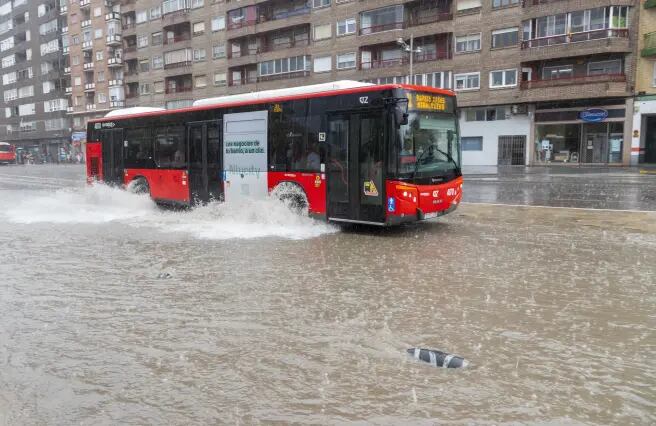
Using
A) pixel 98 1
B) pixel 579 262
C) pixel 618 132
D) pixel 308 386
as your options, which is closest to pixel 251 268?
pixel 308 386

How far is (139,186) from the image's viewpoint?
54.1ft

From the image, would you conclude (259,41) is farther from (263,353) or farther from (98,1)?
(263,353)

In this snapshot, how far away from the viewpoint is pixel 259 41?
2222 inches

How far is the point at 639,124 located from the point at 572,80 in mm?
5064

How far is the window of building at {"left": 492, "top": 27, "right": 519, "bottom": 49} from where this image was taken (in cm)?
4031

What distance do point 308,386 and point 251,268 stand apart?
4062mm

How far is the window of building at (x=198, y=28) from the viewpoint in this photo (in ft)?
200

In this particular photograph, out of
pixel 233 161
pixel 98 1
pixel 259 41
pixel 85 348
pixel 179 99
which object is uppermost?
pixel 98 1

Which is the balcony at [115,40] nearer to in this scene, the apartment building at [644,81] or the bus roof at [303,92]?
the apartment building at [644,81]

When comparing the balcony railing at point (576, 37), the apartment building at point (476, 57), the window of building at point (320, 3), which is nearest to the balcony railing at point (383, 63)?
the apartment building at point (476, 57)

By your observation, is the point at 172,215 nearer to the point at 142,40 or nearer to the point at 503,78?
the point at 503,78

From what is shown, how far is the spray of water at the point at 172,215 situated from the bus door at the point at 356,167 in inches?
32.9

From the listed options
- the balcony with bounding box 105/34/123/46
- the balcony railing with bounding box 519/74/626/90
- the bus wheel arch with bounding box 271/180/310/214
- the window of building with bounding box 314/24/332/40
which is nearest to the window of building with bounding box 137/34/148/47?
the balcony with bounding box 105/34/123/46

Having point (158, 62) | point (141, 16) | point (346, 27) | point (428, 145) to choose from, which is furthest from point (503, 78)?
point (141, 16)
